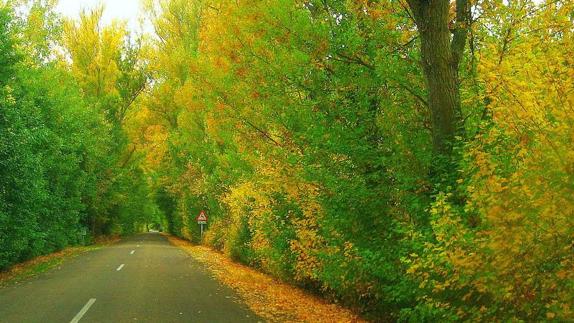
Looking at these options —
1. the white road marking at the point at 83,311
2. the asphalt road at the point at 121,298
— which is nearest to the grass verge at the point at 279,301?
the asphalt road at the point at 121,298

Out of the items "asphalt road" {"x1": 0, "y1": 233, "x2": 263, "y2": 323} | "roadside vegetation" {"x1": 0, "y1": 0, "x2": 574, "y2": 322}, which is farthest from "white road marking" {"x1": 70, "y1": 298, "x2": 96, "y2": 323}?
"roadside vegetation" {"x1": 0, "y1": 0, "x2": 574, "y2": 322}

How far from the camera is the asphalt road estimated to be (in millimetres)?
8789

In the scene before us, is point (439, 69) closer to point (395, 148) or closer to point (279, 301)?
point (395, 148)

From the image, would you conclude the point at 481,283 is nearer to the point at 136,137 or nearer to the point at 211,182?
the point at 211,182

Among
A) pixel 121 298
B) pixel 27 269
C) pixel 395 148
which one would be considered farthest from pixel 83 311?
pixel 27 269

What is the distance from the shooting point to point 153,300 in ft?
34.6

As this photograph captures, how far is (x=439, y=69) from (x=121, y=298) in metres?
8.11

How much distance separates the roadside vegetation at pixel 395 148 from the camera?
4.66m

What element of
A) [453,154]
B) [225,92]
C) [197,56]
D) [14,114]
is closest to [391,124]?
[453,154]

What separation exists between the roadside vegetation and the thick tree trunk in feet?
0.07

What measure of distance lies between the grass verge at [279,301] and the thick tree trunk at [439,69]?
170 inches

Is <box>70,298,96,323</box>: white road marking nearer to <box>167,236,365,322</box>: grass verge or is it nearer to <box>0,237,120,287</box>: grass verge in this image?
<box>167,236,365,322</box>: grass verge

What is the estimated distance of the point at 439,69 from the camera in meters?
7.15

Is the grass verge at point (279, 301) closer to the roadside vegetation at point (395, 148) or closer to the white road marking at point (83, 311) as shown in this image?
the roadside vegetation at point (395, 148)
